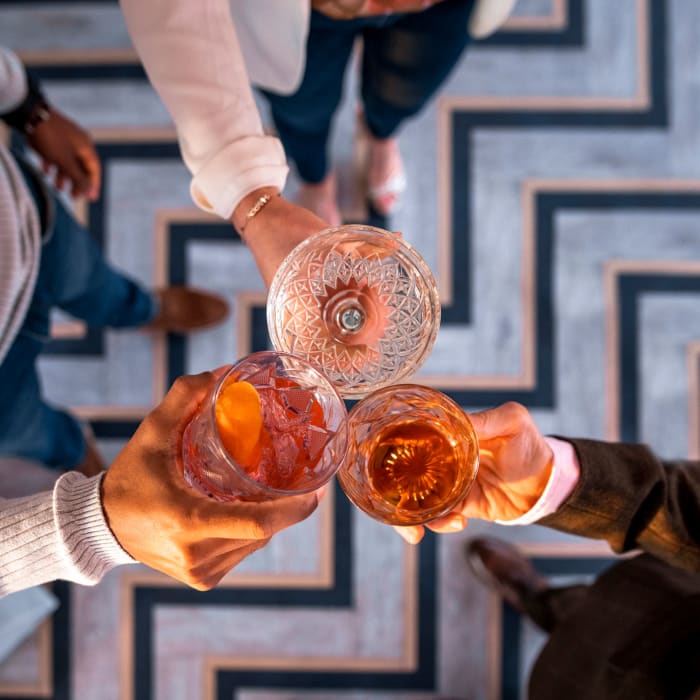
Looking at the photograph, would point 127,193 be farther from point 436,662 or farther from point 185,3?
point 436,662

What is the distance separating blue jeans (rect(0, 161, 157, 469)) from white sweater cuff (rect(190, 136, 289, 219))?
16.6 inches

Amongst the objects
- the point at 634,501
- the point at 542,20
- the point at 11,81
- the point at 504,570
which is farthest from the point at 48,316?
the point at 542,20

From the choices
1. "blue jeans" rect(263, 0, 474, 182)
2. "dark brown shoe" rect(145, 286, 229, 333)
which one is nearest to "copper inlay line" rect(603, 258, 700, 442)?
"blue jeans" rect(263, 0, 474, 182)

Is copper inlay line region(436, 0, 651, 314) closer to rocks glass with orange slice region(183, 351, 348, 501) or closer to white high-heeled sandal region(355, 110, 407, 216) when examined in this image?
white high-heeled sandal region(355, 110, 407, 216)

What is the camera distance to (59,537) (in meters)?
0.65

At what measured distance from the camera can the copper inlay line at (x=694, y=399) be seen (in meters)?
1.59

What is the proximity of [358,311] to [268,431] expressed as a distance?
189 mm

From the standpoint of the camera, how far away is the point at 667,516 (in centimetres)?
78

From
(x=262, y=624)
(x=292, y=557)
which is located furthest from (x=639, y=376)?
(x=262, y=624)

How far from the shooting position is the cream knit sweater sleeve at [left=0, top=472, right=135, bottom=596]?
65 cm

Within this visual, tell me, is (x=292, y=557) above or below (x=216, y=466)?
below

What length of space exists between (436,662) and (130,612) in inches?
31.6

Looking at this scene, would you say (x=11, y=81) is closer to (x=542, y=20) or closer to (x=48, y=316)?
(x=48, y=316)

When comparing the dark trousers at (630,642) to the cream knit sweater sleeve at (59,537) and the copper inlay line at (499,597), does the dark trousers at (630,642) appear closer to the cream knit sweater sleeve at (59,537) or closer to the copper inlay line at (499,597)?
the copper inlay line at (499,597)
